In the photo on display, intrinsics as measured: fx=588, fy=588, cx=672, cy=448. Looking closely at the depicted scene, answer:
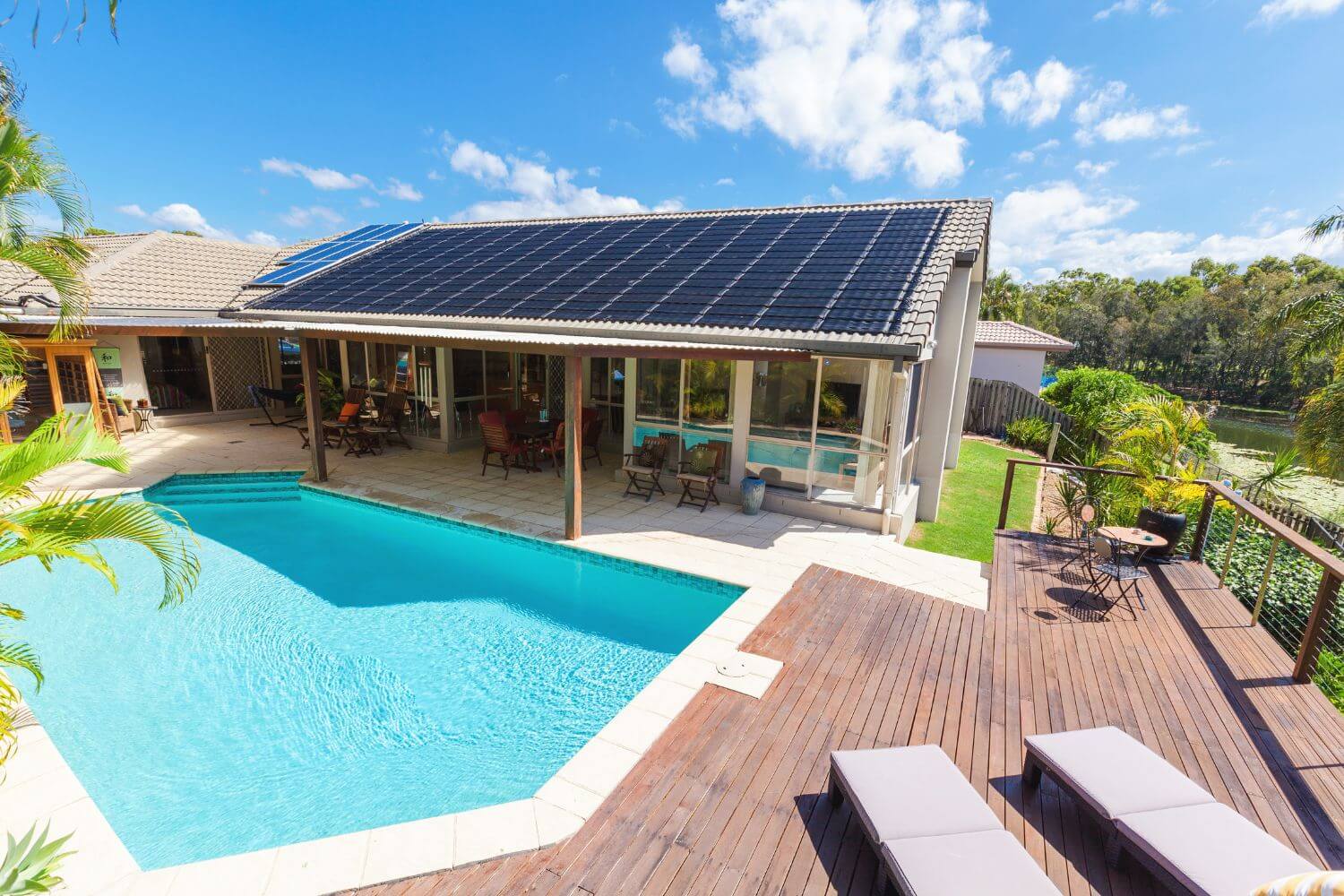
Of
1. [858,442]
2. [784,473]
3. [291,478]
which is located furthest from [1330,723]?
[291,478]

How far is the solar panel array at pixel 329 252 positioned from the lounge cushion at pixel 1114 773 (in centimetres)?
→ 1933

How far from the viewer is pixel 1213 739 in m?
4.44

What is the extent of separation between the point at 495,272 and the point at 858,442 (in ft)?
31.3

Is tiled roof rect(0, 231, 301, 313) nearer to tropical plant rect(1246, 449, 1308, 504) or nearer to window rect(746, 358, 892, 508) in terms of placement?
window rect(746, 358, 892, 508)

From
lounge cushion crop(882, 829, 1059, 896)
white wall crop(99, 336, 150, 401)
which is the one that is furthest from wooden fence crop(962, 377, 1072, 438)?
white wall crop(99, 336, 150, 401)

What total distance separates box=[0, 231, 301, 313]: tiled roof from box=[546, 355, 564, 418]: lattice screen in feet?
30.0

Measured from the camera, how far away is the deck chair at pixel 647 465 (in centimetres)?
1104

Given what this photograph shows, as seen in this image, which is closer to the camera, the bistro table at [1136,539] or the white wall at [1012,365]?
the bistro table at [1136,539]

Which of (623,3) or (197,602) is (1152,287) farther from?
(197,602)

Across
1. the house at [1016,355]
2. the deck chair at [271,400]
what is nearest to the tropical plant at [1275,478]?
the house at [1016,355]

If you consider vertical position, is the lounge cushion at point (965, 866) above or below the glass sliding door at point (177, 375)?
below

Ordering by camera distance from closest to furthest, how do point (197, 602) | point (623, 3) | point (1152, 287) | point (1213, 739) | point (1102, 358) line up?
point (1213, 739)
point (197, 602)
point (623, 3)
point (1102, 358)
point (1152, 287)

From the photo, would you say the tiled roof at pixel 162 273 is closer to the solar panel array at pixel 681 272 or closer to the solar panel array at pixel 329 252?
the solar panel array at pixel 329 252

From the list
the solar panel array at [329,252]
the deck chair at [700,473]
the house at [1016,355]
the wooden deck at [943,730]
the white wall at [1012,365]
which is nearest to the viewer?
the wooden deck at [943,730]
